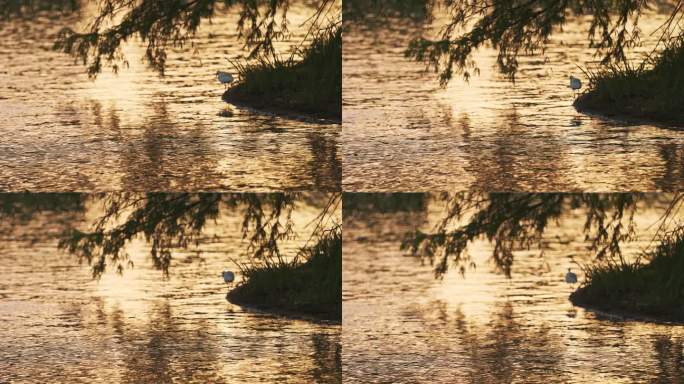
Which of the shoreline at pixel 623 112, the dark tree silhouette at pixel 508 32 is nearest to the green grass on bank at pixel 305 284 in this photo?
the dark tree silhouette at pixel 508 32

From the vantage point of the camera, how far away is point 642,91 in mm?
7824

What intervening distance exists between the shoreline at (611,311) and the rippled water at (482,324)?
0.04m

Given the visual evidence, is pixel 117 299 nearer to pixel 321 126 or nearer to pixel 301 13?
pixel 321 126

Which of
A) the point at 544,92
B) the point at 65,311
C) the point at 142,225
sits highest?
the point at 544,92

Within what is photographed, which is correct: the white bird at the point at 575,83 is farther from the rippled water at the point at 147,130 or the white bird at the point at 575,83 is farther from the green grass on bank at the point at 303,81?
the rippled water at the point at 147,130

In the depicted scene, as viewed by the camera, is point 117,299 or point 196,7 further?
point 196,7

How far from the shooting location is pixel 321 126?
24.2 ft

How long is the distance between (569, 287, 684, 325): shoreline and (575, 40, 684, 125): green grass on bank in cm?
105

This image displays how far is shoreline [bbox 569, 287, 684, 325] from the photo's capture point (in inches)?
285

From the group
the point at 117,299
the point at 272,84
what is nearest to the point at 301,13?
the point at 272,84

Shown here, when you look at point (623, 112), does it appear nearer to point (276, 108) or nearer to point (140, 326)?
point (276, 108)

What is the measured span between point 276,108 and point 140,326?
1.44 m

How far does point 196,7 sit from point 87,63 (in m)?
0.82

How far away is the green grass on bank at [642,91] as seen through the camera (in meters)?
7.69
